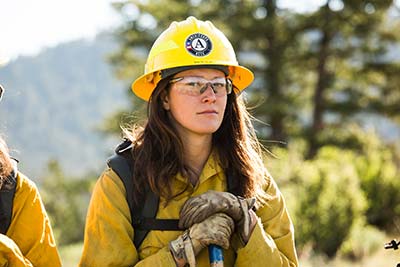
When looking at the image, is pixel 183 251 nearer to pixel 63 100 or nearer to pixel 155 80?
pixel 155 80

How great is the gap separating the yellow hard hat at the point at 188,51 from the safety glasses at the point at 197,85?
0.17 feet

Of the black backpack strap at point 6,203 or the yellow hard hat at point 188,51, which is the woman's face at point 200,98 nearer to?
the yellow hard hat at point 188,51

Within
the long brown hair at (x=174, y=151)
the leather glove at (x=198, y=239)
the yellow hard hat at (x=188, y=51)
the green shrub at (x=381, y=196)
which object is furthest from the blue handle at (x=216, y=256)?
the green shrub at (x=381, y=196)

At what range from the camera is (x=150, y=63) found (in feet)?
11.3

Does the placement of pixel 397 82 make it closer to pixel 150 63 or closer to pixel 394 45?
pixel 394 45

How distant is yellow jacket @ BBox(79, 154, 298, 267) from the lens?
314 cm

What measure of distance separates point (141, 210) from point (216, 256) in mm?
368

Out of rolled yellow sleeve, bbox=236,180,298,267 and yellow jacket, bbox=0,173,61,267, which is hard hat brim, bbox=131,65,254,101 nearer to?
rolled yellow sleeve, bbox=236,180,298,267

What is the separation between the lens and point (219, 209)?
3174 millimetres

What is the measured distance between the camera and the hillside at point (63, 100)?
158000 millimetres

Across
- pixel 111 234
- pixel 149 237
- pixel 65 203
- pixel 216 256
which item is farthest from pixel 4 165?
pixel 65 203

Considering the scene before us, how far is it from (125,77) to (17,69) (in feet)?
497

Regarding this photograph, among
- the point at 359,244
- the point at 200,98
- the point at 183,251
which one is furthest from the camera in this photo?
the point at 359,244

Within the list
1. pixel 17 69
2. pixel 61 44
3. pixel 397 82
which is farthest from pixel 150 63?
pixel 61 44
